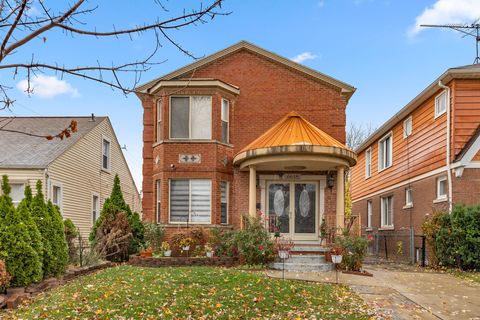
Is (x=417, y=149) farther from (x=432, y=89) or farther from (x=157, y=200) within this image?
(x=157, y=200)

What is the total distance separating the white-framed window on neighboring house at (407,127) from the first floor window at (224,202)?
8.10 metres

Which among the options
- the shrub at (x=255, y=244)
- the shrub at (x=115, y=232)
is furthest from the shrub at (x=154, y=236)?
the shrub at (x=255, y=244)

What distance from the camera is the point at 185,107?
16172 millimetres

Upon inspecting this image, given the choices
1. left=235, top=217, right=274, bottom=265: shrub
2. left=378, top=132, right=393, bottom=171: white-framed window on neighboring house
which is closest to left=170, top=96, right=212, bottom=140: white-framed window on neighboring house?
left=235, top=217, right=274, bottom=265: shrub

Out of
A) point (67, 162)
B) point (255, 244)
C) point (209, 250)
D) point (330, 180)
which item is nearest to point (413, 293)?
point (255, 244)

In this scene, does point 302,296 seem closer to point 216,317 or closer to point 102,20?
point 216,317

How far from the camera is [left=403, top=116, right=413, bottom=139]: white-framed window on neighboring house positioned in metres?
19.5

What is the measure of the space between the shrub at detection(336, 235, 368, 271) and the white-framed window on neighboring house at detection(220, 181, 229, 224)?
466 cm

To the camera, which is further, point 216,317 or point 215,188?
point 215,188

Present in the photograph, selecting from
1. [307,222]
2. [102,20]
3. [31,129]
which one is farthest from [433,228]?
[31,129]

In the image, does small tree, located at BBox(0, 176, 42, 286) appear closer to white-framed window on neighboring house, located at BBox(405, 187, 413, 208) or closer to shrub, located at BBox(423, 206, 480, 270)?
shrub, located at BBox(423, 206, 480, 270)

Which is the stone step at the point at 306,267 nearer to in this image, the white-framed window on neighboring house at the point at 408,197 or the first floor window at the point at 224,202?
the first floor window at the point at 224,202

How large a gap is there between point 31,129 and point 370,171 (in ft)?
54.8

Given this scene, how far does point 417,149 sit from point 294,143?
263 inches
